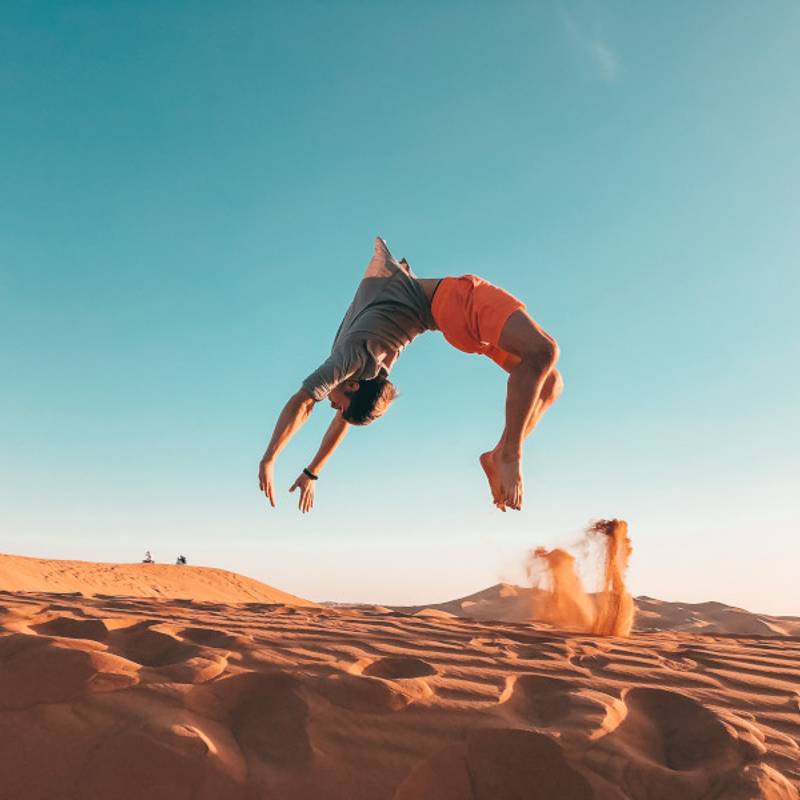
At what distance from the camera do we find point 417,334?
13.0 ft

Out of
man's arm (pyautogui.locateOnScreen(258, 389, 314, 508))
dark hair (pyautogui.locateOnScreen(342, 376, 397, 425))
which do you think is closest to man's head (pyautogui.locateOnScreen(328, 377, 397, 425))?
dark hair (pyautogui.locateOnScreen(342, 376, 397, 425))

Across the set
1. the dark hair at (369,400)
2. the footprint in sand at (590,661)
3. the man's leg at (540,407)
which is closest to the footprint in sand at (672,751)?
the footprint in sand at (590,661)

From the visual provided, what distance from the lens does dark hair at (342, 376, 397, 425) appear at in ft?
13.4

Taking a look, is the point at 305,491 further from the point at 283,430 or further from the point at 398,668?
the point at 398,668

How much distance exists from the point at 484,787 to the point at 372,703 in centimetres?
34

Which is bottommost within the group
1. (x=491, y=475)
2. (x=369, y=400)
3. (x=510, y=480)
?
(x=510, y=480)

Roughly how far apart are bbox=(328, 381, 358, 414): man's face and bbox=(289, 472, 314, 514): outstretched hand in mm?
568

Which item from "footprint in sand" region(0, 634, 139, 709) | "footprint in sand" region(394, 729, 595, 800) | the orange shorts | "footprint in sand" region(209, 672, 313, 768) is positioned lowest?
"footprint in sand" region(394, 729, 595, 800)

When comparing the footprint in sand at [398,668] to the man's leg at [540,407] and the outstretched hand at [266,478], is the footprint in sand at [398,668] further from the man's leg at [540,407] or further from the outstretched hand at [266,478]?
the outstretched hand at [266,478]

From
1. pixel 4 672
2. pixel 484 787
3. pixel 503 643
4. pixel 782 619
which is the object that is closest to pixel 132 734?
pixel 4 672

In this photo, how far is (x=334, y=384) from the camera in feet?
11.8

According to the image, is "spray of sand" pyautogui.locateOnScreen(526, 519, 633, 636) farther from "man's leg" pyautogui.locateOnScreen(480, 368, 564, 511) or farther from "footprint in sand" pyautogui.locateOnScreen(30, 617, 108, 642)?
"footprint in sand" pyautogui.locateOnScreen(30, 617, 108, 642)

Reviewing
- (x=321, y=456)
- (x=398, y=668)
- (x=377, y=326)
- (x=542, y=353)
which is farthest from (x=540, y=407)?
(x=398, y=668)

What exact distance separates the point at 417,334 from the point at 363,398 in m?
0.54
